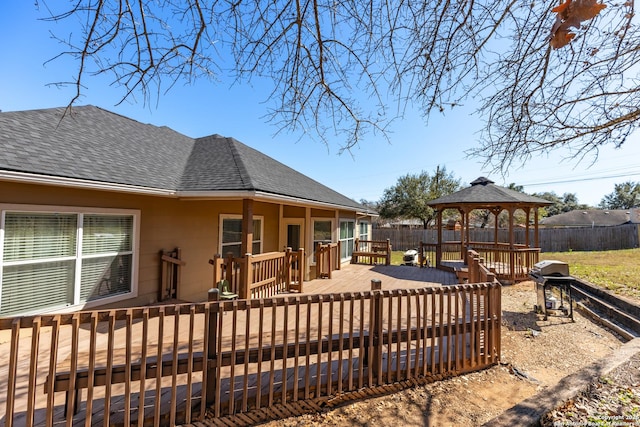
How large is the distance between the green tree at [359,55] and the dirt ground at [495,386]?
3009mm

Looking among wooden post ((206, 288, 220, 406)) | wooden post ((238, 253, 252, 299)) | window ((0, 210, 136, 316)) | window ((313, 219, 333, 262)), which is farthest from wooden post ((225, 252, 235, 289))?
window ((313, 219, 333, 262))

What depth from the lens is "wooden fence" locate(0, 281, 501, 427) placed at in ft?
7.57

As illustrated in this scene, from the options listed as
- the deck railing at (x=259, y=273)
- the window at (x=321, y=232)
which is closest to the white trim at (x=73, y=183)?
the deck railing at (x=259, y=273)

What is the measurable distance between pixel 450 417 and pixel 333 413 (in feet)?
3.88

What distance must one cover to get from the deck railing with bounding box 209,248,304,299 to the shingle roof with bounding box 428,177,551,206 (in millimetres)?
6898

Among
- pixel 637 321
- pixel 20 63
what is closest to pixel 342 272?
pixel 637 321

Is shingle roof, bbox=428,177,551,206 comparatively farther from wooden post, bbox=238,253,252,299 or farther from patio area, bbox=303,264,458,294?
wooden post, bbox=238,253,252,299

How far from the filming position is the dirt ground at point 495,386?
9.26 feet

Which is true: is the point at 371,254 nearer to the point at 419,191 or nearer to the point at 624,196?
the point at 419,191

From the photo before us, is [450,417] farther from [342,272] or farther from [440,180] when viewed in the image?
[440,180]

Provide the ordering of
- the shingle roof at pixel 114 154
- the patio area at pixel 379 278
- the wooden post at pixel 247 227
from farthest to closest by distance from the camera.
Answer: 1. the patio area at pixel 379 278
2. the wooden post at pixel 247 227
3. the shingle roof at pixel 114 154

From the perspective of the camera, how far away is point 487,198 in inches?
415

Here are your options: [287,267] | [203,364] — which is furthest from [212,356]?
[287,267]

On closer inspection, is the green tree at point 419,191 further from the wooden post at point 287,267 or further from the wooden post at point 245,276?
the wooden post at point 245,276
